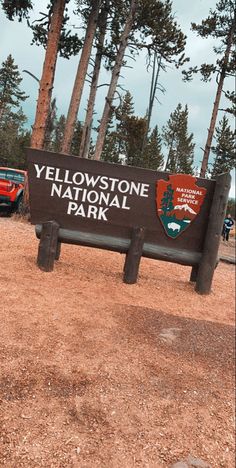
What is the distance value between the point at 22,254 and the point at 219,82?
14287 millimetres

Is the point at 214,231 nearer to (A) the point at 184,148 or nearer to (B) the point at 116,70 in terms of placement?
(B) the point at 116,70

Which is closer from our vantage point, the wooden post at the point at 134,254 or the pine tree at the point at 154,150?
the wooden post at the point at 134,254

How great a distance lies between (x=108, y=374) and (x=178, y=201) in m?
3.52

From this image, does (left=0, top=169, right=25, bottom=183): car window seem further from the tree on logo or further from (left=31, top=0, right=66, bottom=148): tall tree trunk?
the tree on logo

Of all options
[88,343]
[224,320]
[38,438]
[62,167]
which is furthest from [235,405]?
[62,167]

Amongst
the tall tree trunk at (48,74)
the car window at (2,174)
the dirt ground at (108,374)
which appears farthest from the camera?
the car window at (2,174)

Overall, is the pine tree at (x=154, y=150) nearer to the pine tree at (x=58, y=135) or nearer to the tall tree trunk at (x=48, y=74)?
the pine tree at (x=58, y=135)

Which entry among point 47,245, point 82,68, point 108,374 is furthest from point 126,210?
point 82,68

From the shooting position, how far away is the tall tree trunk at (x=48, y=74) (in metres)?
9.68

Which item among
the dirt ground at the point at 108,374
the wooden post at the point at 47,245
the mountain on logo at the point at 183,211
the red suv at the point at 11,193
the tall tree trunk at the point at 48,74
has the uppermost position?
the tall tree trunk at the point at 48,74

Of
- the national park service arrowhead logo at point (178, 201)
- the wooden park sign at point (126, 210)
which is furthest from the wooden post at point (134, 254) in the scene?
the national park service arrowhead logo at point (178, 201)

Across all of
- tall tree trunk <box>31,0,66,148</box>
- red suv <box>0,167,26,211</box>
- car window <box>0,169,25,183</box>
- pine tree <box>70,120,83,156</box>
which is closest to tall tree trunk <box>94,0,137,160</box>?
car window <box>0,169,25,183</box>

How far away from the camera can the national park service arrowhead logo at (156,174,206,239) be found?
5.97 metres

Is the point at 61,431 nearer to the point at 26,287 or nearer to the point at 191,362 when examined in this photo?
the point at 191,362
